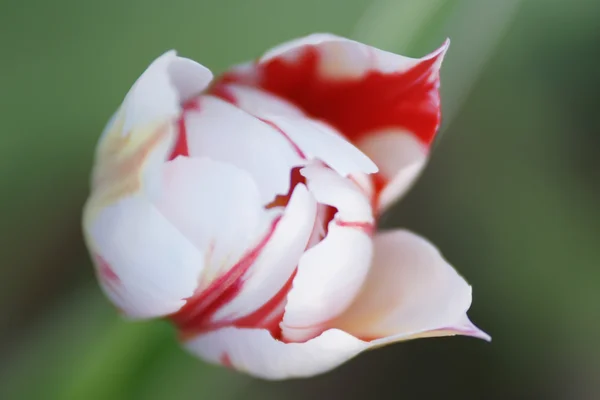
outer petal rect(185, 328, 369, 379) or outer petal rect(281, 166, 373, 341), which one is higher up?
outer petal rect(281, 166, 373, 341)

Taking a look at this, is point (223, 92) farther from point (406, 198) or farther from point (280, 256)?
point (406, 198)

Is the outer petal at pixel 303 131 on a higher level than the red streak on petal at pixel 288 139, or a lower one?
higher

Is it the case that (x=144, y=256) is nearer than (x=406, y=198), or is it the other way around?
(x=144, y=256)

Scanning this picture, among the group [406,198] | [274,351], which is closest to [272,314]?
[274,351]

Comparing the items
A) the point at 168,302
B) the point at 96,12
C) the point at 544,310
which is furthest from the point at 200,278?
the point at 544,310

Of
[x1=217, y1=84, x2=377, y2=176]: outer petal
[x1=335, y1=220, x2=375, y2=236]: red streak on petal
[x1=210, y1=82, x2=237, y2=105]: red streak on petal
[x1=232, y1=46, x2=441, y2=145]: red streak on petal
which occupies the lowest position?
[x1=335, y1=220, x2=375, y2=236]: red streak on petal

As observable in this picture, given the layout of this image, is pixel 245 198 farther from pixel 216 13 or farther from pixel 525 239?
pixel 525 239
